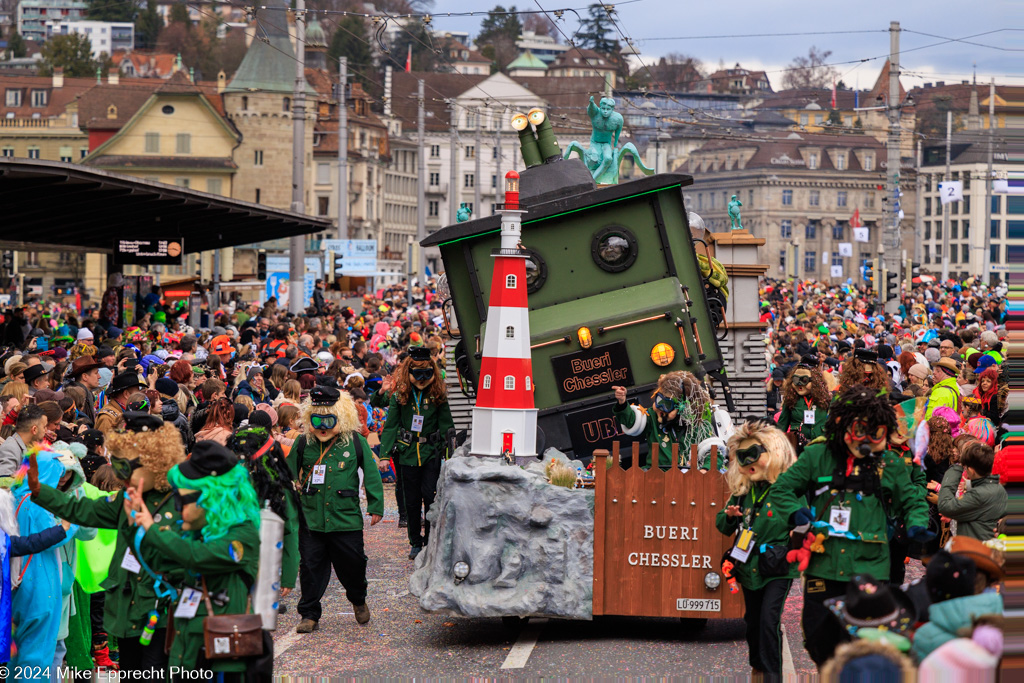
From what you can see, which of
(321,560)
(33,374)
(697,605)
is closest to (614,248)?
(321,560)

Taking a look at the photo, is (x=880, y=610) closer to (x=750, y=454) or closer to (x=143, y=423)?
(x=750, y=454)

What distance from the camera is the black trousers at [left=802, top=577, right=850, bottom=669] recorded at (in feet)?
19.3

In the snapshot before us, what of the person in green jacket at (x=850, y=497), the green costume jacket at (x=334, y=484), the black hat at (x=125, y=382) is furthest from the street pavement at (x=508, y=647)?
the black hat at (x=125, y=382)

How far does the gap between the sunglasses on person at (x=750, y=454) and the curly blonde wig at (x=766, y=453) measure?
0.09 ft

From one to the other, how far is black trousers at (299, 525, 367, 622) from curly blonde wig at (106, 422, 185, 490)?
11.3 feet

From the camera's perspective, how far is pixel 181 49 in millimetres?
134500

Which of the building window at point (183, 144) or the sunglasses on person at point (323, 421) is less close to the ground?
the building window at point (183, 144)

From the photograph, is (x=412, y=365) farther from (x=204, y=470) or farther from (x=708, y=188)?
(x=708, y=188)

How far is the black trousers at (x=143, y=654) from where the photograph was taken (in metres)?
6.50

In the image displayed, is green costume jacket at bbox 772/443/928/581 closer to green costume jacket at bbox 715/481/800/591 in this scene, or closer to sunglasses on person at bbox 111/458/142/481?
green costume jacket at bbox 715/481/800/591

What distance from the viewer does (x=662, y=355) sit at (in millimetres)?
12312

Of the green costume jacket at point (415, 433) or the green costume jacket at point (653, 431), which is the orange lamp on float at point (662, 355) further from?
the green costume jacket at point (415, 433)

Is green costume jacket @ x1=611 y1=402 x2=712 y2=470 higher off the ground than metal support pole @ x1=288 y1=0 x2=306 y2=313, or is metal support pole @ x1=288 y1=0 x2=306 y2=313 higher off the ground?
metal support pole @ x1=288 y1=0 x2=306 y2=313

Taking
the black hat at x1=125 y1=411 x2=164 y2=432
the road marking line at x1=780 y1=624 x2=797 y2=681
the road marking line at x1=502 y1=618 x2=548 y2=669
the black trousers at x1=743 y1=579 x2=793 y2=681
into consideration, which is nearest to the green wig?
the black hat at x1=125 y1=411 x2=164 y2=432
